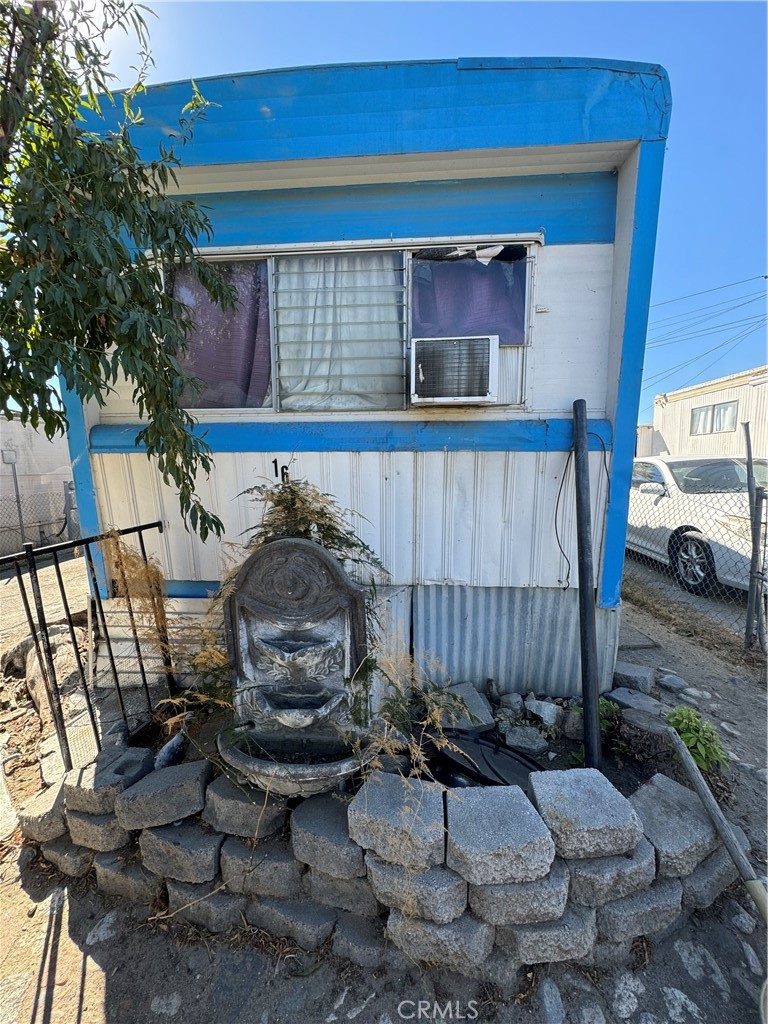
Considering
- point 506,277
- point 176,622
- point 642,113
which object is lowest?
point 176,622

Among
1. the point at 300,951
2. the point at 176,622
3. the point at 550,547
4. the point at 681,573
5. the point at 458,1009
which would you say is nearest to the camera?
the point at 458,1009

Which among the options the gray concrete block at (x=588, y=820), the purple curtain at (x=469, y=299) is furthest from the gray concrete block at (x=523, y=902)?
the purple curtain at (x=469, y=299)

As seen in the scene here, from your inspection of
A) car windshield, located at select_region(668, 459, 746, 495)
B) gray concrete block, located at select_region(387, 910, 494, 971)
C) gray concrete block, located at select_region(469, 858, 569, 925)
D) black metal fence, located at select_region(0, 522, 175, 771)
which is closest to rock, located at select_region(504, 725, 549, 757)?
gray concrete block, located at select_region(469, 858, 569, 925)

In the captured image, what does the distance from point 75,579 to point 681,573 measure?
8286 millimetres

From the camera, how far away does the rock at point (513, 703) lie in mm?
2951

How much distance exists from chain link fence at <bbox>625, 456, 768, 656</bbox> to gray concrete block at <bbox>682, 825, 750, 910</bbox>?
2951mm

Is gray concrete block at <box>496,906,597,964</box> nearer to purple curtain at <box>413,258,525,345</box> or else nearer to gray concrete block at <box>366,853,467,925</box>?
gray concrete block at <box>366,853,467,925</box>

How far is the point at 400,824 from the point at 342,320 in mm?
2961

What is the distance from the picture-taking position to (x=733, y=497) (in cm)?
503

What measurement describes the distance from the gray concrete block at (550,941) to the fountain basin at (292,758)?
84 cm

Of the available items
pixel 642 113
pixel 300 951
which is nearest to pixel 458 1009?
pixel 300 951

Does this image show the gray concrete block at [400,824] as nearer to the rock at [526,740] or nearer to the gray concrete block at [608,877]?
the gray concrete block at [608,877]

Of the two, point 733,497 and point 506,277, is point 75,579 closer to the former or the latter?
point 506,277

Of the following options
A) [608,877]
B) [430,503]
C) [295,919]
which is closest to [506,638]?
[430,503]
